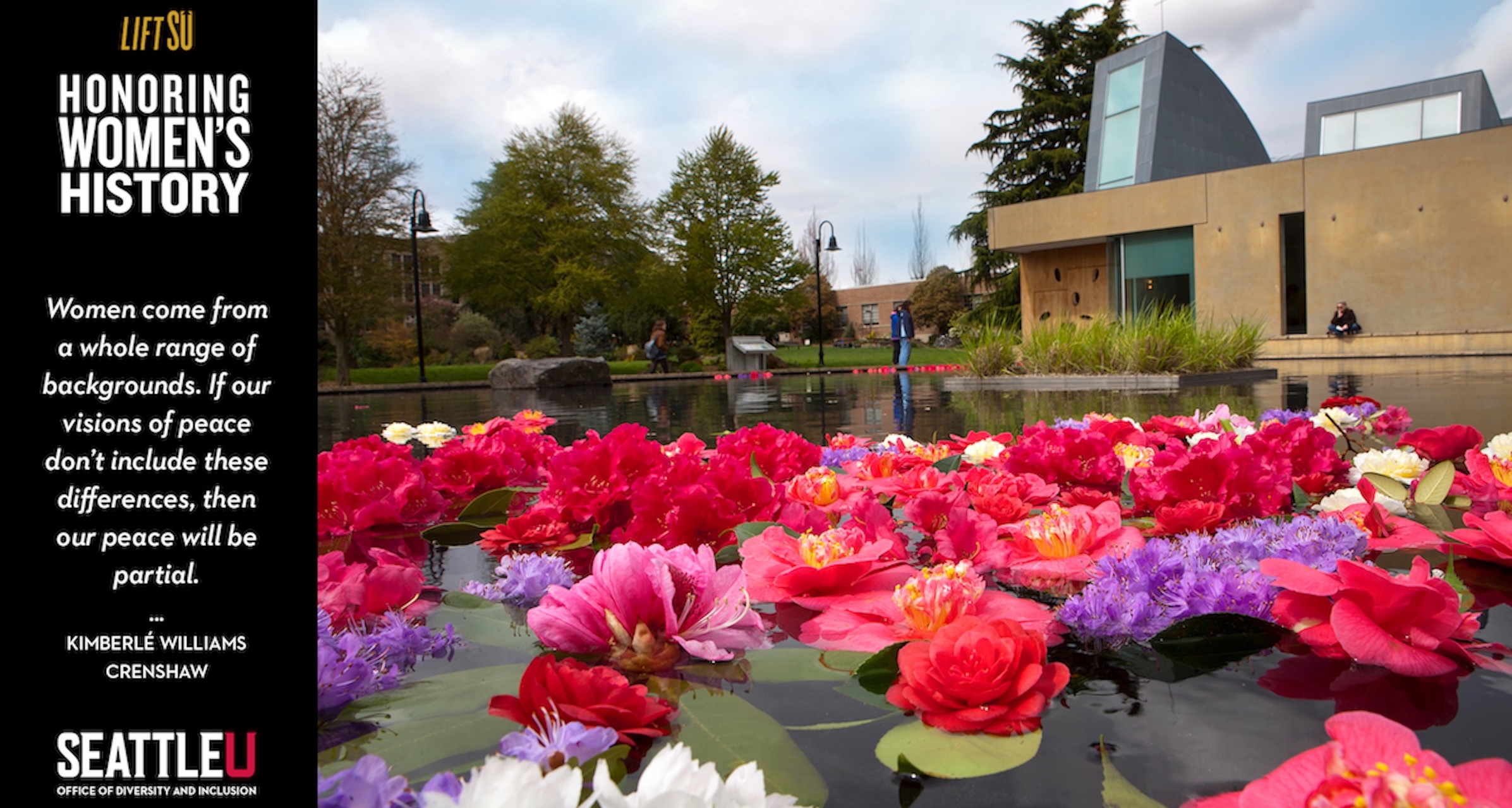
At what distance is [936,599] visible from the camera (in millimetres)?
961

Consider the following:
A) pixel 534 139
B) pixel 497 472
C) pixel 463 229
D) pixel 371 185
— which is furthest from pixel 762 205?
pixel 497 472

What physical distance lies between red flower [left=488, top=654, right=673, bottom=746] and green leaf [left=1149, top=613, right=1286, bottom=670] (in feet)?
2.00

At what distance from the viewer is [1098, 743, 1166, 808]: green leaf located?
0.68 m

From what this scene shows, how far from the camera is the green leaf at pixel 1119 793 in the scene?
2.24ft

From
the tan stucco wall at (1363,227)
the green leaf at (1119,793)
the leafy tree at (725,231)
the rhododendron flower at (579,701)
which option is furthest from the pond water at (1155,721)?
the leafy tree at (725,231)

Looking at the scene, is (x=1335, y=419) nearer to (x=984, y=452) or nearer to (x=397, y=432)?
(x=984, y=452)

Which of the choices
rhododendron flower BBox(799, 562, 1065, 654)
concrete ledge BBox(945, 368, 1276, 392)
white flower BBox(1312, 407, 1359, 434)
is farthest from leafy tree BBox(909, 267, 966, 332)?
rhododendron flower BBox(799, 562, 1065, 654)

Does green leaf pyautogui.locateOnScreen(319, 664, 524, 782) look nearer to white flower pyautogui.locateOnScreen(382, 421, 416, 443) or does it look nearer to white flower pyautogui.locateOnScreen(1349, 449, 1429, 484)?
white flower pyautogui.locateOnScreen(1349, 449, 1429, 484)

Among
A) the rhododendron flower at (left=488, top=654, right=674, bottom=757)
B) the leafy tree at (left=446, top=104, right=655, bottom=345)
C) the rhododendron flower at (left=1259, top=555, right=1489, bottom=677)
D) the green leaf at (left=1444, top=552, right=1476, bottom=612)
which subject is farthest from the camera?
the leafy tree at (left=446, top=104, right=655, bottom=345)

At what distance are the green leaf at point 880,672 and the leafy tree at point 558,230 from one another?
31693mm

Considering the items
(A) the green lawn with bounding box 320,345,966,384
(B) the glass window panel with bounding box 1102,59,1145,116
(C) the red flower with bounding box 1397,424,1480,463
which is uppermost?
(B) the glass window panel with bounding box 1102,59,1145,116

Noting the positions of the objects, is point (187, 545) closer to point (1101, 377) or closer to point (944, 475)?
point (944, 475)

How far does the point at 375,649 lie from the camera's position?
0.99 metres

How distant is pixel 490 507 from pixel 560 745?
170cm
